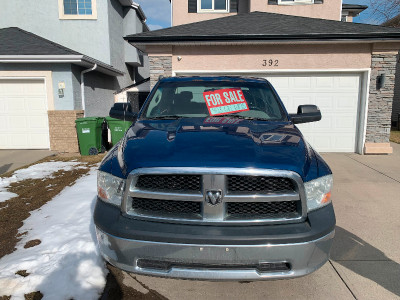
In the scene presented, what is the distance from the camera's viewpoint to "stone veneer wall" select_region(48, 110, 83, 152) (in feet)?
31.4

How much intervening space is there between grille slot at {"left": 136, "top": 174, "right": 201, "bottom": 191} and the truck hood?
0.09 meters

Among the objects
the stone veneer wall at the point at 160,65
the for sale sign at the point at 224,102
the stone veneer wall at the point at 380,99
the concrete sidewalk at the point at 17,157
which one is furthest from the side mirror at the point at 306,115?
the concrete sidewalk at the point at 17,157

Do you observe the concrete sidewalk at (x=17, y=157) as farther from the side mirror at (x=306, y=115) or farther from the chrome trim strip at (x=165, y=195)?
the side mirror at (x=306, y=115)

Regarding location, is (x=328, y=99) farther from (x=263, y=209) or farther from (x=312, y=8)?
(x=263, y=209)

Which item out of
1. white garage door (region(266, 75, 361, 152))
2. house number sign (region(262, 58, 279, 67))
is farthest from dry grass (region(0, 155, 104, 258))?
white garage door (region(266, 75, 361, 152))

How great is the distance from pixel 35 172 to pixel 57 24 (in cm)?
892

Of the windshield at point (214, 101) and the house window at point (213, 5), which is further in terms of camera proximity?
the house window at point (213, 5)

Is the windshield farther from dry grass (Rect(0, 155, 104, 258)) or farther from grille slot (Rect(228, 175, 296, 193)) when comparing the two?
dry grass (Rect(0, 155, 104, 258))

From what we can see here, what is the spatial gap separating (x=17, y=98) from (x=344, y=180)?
9.78 meters

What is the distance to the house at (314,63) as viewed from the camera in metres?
8.05

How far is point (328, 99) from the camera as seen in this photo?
879 cm

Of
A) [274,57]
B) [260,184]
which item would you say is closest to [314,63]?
[274,57]

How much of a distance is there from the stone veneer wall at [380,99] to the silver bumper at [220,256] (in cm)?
791

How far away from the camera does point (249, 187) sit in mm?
2105
